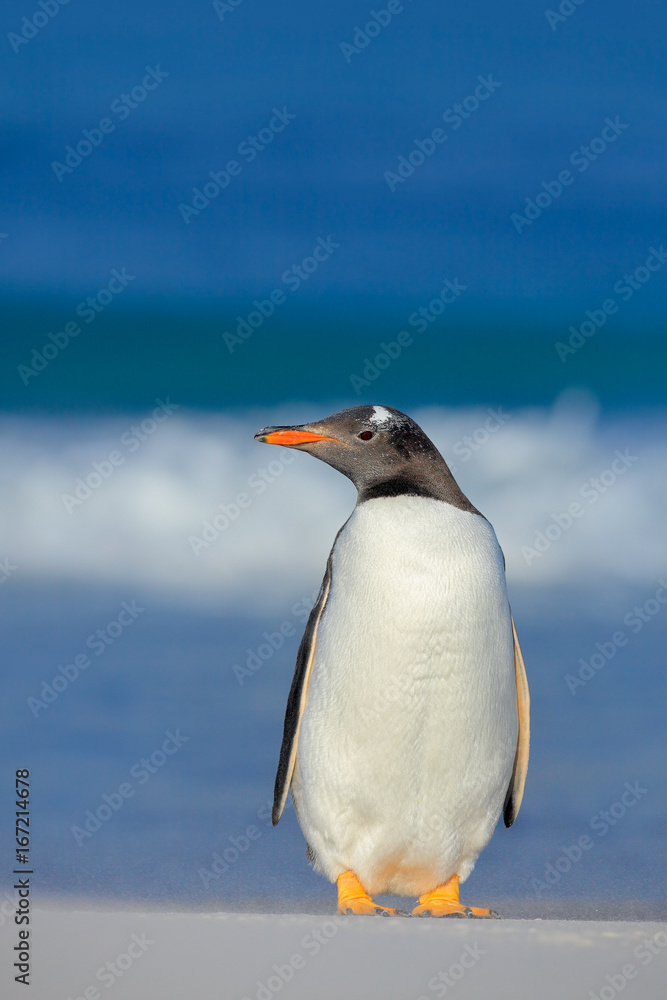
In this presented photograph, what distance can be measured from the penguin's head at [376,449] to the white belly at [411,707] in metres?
0.09

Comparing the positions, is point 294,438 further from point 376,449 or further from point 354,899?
point 354,899

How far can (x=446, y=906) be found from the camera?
387cm

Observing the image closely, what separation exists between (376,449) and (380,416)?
0.13 meters

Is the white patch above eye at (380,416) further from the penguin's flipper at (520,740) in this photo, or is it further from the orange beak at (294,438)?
the penguin's flipper at (520,740)

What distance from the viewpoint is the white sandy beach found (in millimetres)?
2668

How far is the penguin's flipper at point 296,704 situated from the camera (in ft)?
13.6

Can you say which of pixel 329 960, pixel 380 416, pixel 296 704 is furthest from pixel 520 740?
pixel 329 960

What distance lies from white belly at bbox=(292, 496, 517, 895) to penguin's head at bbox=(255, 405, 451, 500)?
0.31ft

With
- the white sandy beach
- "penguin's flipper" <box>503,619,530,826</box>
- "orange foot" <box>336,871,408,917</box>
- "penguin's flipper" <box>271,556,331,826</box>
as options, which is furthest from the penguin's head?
the white sandy beach

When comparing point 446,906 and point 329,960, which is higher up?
point 329,960

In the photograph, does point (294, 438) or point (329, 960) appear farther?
point (294, 438)

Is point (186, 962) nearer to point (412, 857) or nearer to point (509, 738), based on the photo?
point (412, 857)

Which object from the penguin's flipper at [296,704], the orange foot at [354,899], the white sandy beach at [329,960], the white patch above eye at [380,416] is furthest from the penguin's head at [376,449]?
the white sandy beach at [329,960]

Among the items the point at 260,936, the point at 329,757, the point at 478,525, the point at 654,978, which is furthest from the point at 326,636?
the point at 654,978
